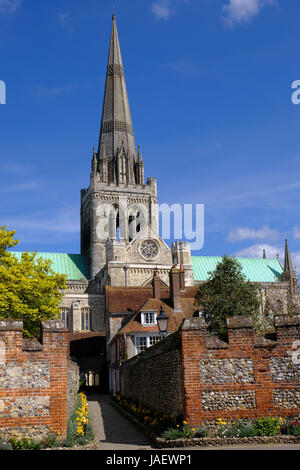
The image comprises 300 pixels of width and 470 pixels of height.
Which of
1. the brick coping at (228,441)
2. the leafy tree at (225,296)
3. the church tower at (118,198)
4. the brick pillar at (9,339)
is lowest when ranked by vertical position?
the brick coping at (228,441)

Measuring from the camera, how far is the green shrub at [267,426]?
12.5 meters

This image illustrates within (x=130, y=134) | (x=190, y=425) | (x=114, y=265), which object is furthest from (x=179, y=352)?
(x=130, y=134)

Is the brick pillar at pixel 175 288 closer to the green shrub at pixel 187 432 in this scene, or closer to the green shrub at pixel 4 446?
the green shrub at pixel 187 432

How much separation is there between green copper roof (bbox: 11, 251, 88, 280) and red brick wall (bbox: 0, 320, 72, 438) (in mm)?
62176

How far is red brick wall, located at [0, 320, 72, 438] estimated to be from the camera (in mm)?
12273

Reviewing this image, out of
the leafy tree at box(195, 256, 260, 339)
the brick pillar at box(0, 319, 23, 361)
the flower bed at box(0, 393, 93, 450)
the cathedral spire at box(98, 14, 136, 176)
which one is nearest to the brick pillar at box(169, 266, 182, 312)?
the leafy tree at box(195, 256, 260, 339)

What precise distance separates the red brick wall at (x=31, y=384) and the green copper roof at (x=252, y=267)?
66686mm

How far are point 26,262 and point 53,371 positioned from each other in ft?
71.3

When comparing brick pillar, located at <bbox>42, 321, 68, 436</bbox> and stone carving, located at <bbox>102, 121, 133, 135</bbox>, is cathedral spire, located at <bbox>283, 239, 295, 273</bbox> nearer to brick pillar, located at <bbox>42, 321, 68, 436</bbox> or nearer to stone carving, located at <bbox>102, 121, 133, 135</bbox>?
stone carving, located at <bbox>102, 121, 133, 135</bbox>

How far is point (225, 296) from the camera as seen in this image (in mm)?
38031

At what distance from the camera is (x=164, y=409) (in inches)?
608

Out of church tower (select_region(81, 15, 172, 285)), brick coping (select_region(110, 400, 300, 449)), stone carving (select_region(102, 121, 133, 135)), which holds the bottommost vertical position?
brick coping (select_region(110, 400, 300, 449))

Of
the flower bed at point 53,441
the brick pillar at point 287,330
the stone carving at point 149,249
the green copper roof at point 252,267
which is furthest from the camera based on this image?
the green copper roof at point 252,267

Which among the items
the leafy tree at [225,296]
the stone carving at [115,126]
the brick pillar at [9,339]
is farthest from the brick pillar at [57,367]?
the stone carving at [115,126]
